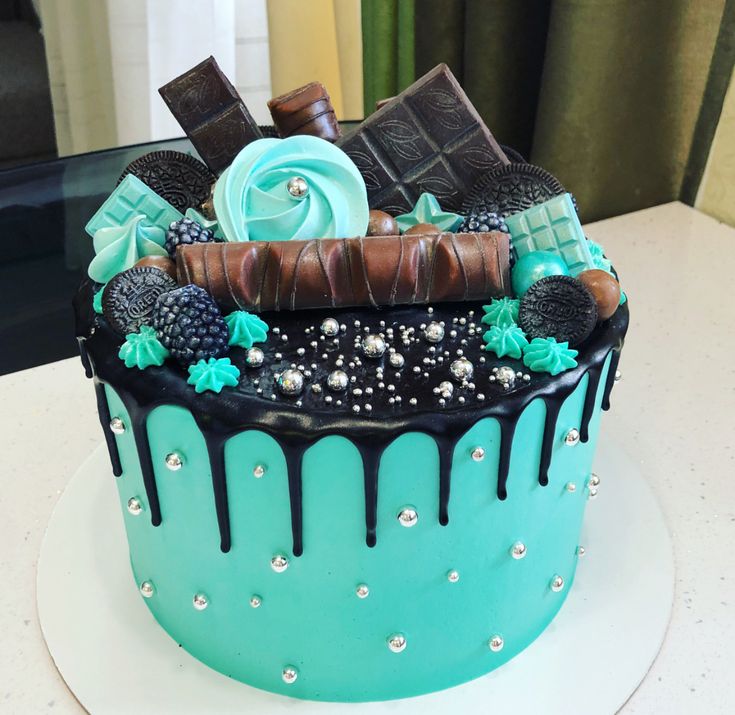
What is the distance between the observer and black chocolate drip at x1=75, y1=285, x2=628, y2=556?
906mm

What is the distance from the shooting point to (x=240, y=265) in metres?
1.06

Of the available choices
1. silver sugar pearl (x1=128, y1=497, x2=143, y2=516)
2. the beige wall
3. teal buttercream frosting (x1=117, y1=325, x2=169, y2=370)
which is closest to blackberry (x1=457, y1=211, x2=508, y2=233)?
teal buttercream frosting (x1=117, y1=325, x2=169, y2=370)

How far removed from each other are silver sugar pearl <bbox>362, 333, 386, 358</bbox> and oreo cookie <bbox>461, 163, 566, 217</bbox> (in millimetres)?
357

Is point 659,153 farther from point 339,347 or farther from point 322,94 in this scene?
point 339,347

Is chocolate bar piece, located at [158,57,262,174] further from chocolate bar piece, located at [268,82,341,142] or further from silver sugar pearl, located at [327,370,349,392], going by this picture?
silver sugar pearl, located at [327,370,349,392]

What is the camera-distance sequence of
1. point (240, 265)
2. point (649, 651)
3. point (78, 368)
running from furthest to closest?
point (78, 368) → point (649, 651) → point (240, 265)

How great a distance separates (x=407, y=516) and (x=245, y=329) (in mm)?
291

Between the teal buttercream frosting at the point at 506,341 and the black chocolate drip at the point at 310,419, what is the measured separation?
0.17ft

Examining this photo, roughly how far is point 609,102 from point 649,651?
59.8 inches

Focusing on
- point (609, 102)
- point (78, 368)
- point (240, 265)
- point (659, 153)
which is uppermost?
point (240, 265)

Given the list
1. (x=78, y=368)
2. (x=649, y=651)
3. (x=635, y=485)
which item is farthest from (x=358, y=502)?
(x=78, y=368)

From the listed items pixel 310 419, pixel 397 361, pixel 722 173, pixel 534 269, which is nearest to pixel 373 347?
pixel 397 361

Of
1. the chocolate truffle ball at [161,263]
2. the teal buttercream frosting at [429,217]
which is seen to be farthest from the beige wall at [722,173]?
the chocolate truffle ball at [161,263]

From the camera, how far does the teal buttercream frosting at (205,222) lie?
1.20 meters
